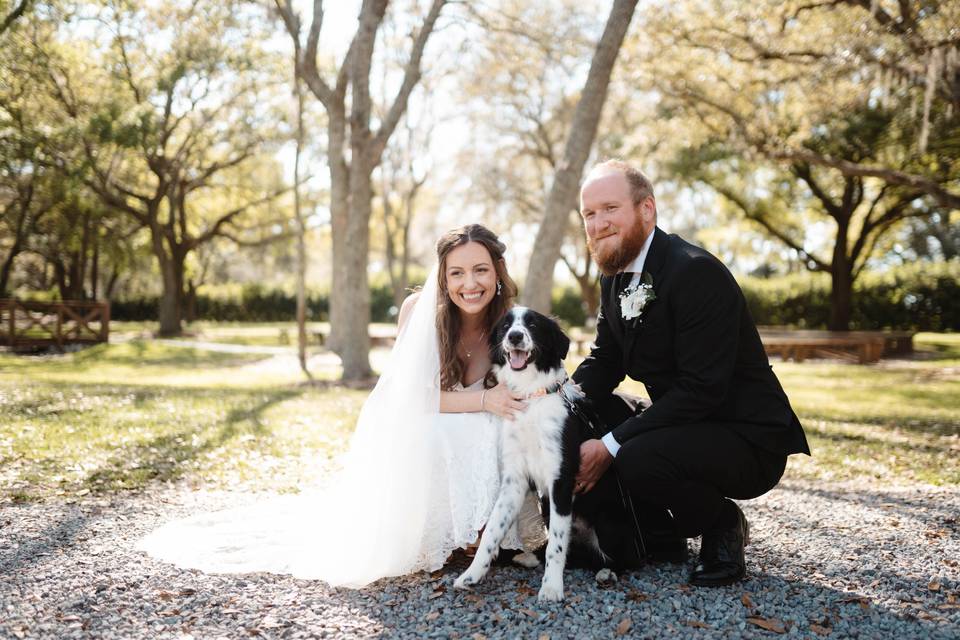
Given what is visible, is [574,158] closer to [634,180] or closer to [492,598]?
[634,180]

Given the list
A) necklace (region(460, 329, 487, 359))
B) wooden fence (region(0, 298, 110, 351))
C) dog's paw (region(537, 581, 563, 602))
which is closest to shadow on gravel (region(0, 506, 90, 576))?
necklace (region(460, 329, 487, 359))

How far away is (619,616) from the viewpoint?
2.99 m

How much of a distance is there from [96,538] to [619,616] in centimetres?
299

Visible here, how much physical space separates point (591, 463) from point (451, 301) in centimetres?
130

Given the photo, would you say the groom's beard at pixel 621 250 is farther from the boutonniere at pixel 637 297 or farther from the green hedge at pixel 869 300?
the green hedge at pixel 869 300

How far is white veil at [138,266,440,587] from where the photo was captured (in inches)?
138

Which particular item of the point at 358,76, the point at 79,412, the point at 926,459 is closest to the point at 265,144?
the point at 358,76

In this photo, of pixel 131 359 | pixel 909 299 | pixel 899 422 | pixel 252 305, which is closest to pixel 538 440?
pixel 899 422

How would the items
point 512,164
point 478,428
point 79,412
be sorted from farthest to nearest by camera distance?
point 512,164 → point 79,412 → point 478,428

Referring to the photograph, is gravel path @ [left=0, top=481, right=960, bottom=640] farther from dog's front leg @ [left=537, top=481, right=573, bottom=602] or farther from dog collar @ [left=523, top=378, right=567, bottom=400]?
dog collar @ [left=523, top=378, right=567, bottom=400]

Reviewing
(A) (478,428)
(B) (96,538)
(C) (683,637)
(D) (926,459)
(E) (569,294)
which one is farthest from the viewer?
(E) (569,294)

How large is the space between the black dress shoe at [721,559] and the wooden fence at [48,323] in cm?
1992

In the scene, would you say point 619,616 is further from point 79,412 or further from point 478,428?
point 79,412

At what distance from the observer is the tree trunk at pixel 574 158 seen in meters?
7.93
